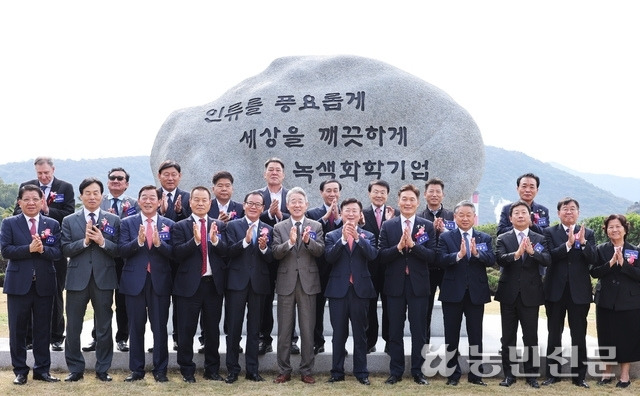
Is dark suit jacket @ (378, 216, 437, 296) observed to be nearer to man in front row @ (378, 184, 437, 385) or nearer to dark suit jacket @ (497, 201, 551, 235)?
man in front row @ (378, 184, 437, 385)

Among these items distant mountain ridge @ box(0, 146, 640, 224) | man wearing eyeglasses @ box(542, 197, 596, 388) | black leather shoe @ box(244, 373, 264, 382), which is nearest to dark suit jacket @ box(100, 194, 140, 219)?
black leather shoe @ box(244, 373, 264, 382)

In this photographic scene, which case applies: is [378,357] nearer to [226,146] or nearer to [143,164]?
[226,146]

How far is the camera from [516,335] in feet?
17.9

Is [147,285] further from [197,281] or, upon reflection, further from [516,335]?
[516,335]

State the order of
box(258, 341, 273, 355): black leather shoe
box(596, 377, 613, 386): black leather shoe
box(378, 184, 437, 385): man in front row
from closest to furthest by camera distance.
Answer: box(378, 184, 437, 385): man in front row < box(596, 377, 613, 386): black leather shoe < box(258, 341, 273, 355): black leather shoe

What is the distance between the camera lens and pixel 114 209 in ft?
19.6

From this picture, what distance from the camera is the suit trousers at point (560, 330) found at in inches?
218

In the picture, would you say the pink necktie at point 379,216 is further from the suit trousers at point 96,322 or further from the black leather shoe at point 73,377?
the black leather shoe at point 73,377

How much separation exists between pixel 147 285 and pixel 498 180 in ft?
276

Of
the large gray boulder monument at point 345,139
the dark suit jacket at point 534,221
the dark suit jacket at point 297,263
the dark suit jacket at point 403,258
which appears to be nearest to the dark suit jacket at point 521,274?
the dark suit jacket at point 534,221

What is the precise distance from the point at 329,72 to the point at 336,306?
3524 millimetres

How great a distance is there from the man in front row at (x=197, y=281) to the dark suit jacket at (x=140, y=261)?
0.27 feet

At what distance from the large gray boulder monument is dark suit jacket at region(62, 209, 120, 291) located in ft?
7.45

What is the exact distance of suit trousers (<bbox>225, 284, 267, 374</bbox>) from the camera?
5395 mm
